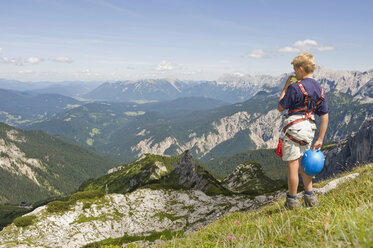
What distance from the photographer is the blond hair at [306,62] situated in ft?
25.6

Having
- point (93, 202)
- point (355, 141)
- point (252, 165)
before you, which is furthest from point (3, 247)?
point (355, 141)

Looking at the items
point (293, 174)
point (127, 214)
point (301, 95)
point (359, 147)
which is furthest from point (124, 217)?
point (359, 147)

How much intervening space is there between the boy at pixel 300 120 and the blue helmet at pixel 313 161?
551 mm

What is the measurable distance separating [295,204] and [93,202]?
80.6 metres

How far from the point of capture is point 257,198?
70625 millimetres

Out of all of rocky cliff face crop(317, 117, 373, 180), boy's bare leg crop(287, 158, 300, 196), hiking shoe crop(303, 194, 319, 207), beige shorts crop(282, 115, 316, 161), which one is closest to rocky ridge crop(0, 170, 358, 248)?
boy's bare leg crop(287, 158, 300, 196)

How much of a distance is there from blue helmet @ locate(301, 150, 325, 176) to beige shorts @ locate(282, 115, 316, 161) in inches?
21.8

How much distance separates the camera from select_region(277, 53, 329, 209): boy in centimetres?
757

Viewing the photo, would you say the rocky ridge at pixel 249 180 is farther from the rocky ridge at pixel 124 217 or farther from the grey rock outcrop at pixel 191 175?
the rocky ridge at pixel 124 217

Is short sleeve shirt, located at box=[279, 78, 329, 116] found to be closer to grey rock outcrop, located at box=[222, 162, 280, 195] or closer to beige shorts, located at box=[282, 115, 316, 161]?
beige shorts, located at box=[282, 115, 316, 161]

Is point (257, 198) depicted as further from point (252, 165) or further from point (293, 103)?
point (252, 165)

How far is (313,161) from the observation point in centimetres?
691

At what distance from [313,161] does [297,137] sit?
3.12 feet

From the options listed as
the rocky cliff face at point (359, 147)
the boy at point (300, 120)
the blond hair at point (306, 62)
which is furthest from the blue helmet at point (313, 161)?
the rocky cliff face at point (359, 147)
